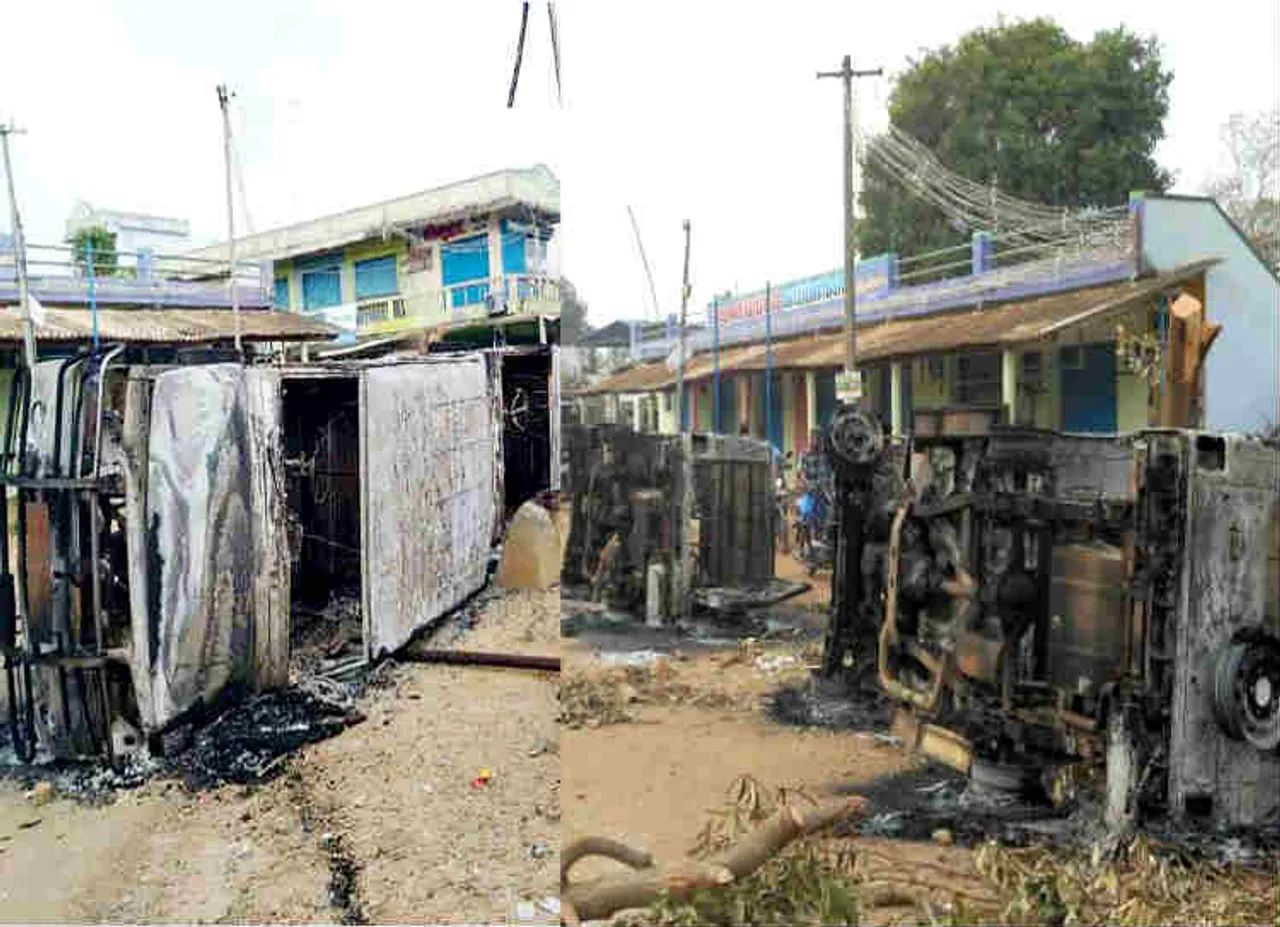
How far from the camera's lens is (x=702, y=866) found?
6.23 ft

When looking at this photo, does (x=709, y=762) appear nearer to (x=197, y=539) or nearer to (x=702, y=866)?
(x=702, y=866)

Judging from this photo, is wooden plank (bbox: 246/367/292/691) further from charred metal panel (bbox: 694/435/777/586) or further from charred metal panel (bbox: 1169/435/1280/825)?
charred metal panel (bbox: 1169/435/1280/825)

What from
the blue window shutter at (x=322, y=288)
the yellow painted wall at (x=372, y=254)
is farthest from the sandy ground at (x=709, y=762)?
the blue window shutter at (x=322, y=288)

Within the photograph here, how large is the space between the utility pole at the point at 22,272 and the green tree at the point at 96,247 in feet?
0.54

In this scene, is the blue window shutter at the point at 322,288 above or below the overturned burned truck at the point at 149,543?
above

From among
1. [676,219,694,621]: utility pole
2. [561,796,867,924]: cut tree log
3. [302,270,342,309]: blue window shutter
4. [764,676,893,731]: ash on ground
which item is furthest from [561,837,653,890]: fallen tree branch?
[302,270,342,309]: blue window shutter

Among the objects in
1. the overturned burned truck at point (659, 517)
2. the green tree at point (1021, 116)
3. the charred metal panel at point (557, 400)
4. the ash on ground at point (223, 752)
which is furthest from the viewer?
the ash on ground at point (223, 752)

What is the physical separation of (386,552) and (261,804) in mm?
1560

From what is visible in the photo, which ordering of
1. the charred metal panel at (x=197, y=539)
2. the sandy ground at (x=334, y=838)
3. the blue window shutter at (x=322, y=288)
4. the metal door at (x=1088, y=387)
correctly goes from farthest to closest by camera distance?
the blue window shutter at (x=322, y=288), the charred metal panel at (x=197, y=539), the sandy ground at (x=334, y=838), the metal door at (x=1088, y=387)

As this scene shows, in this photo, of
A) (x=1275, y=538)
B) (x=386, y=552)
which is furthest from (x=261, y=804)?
(x=1275, y=538)

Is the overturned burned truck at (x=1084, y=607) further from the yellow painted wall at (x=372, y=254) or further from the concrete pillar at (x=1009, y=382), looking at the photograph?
the yellow painted wall at (x=372, y=254)

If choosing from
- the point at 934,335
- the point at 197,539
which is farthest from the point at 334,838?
the point at 934,335

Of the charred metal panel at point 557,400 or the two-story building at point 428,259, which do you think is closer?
the charred metal panel at point 557,400

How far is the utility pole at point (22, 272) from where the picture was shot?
3.17m
